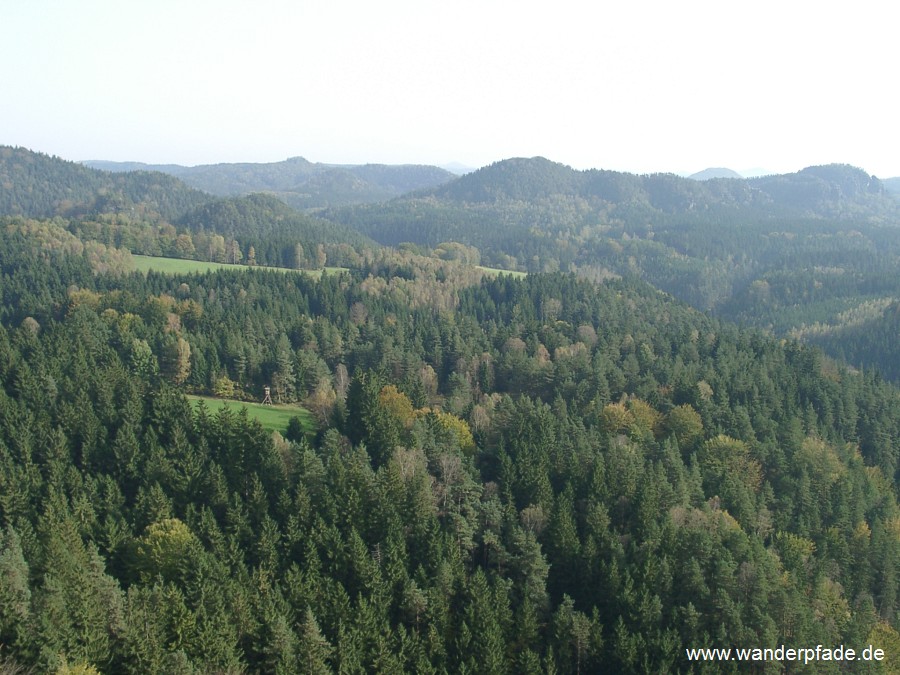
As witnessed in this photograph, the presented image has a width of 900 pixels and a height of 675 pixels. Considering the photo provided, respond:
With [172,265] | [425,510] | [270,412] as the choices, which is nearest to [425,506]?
[425,510]

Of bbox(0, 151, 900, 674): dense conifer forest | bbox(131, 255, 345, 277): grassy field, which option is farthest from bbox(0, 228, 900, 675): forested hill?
bbox(131, 255, 345, 277): grassy field

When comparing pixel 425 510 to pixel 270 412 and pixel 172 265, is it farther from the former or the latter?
pixel 172 265

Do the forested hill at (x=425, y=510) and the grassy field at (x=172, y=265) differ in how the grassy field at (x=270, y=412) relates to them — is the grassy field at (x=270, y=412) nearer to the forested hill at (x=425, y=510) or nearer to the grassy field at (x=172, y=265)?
the forested hill at (x=425, y=510)

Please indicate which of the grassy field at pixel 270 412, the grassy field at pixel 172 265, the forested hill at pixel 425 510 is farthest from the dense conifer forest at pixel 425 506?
the grassy field at pixel 172 265

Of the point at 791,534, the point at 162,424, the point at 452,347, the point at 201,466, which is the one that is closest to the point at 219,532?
the point at 201,466

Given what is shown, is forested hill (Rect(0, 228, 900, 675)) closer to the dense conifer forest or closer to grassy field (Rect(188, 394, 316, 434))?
the dense conifer forest

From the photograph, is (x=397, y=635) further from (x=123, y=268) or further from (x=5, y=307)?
(x=123, y=268)
